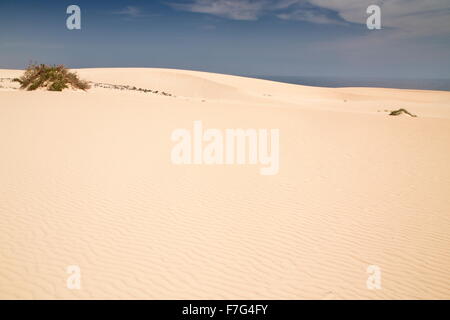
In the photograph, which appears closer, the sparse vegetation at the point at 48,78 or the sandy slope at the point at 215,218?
the sandy slope at the point at 215,218

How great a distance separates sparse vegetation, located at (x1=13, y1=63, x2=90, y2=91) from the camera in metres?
23.2

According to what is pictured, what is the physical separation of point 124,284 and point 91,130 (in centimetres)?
965

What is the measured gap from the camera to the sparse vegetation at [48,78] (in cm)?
2320

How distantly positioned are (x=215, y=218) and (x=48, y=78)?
71.5 feet

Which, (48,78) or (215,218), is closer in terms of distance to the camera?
(215,218)

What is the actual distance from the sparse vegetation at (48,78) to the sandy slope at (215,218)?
10.5 meters

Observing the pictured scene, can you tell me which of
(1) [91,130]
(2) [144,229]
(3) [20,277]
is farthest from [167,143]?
(3) [20,277]

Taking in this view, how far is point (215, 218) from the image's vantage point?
652 cm

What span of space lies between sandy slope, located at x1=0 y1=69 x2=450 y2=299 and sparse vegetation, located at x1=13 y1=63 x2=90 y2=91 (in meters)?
10.5

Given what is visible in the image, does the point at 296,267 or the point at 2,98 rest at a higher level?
the point at 2,98

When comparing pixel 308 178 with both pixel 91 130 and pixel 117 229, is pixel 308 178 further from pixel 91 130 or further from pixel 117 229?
pixel 91 130

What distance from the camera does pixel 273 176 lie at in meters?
9.15

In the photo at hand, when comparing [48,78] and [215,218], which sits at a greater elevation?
[48,78]
